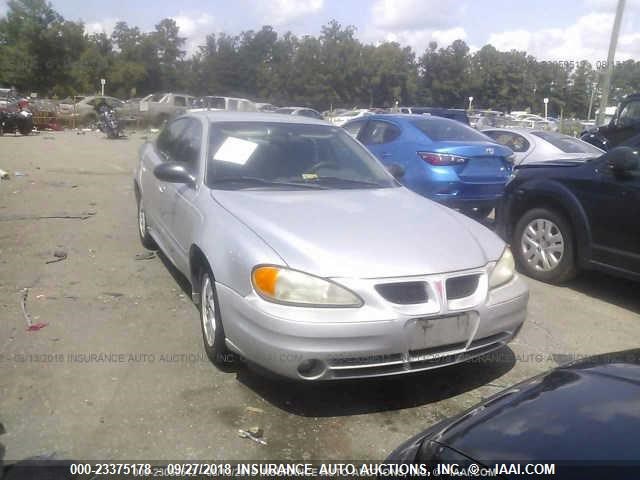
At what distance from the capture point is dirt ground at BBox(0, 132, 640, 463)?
295cm

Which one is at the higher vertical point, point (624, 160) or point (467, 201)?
point (624, 160)

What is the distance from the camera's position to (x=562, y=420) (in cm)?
198

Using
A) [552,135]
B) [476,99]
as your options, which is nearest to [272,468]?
[552,135]

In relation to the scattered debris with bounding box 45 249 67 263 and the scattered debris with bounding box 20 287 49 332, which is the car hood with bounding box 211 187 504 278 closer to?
the scattered debris with bounding box 20 287 49 332

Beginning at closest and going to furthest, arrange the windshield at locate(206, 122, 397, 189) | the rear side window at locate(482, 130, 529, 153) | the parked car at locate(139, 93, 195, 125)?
1. the windshield at locate(206, 122, 397, 189)
2. the rear side window at locate(482, 130, 529, 153)
3. the parked car at locate(139, 93, 195, 125)

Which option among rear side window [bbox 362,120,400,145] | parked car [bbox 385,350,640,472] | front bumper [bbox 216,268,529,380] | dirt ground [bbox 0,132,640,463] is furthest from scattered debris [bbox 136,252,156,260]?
parked car [bbox 385,350,640,472]

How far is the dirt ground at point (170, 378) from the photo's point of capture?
2.95m

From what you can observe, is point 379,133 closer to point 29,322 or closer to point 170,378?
point 29,322

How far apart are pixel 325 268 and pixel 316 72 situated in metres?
59.3

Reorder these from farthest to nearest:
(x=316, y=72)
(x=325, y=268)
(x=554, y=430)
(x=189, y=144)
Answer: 1. (x=316, y=72)
2. (x=189, y=144)
3. (x=325, y=268)
4. (x=554, y=430)

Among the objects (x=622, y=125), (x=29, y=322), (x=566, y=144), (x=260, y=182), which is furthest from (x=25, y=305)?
(x=622, y=125)

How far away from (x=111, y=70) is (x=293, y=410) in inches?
2402

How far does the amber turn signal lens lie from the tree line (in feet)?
183

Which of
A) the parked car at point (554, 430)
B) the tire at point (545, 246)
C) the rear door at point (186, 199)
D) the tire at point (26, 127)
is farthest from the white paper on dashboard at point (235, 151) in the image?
the tire at point (26, 127)
